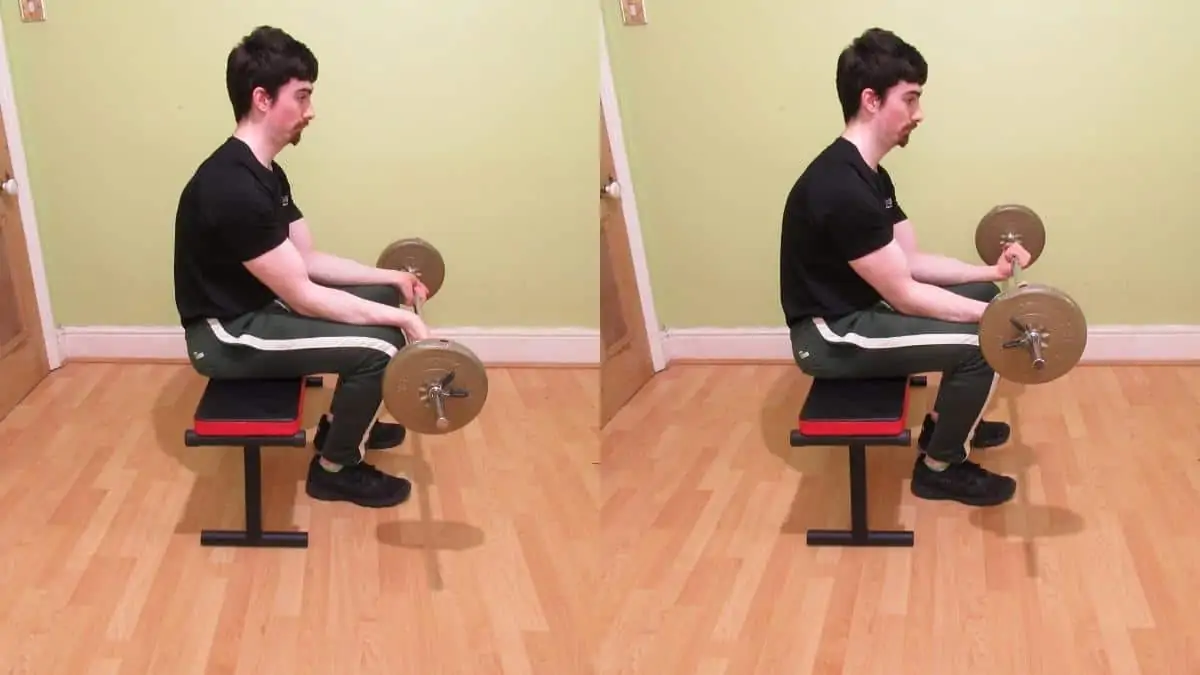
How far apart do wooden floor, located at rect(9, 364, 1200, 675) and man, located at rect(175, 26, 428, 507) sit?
1.21 feet

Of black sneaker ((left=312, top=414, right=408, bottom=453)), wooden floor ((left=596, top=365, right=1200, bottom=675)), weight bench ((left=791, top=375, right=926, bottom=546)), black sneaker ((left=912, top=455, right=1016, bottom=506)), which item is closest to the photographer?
wooden floor ((left=596, top=365, right=1200, bottom=675))

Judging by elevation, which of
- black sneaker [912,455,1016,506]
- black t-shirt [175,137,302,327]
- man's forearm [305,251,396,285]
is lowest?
black sneaker [912,455,1016,506]

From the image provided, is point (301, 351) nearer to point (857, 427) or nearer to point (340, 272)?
point (340, 272)

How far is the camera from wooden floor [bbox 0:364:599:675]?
2137 mm

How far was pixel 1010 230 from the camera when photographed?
9.69ft

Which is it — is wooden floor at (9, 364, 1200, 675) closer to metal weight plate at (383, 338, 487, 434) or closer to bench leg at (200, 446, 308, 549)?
bench leg at (200, 446, 308, 549)

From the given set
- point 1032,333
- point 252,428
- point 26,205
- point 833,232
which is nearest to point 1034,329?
point 1032,333

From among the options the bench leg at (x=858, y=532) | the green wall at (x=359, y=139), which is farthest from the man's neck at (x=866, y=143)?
the green wall at (x=359, y=139)

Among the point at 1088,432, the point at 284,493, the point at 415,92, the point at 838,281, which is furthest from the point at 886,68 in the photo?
the point at 284,493

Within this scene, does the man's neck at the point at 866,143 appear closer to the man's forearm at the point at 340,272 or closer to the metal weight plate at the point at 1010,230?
the metal weight plate at the point at 1010,230

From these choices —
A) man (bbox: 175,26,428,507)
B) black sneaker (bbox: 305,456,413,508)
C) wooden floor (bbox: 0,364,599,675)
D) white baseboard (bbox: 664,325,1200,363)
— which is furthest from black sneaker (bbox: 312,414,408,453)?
white baseboard (bbox: 664,325,1200,363)

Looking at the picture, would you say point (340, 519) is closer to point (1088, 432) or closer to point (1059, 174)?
point (1088, 432)

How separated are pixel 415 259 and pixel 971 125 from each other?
1.61m

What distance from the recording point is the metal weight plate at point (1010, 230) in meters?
2.94
